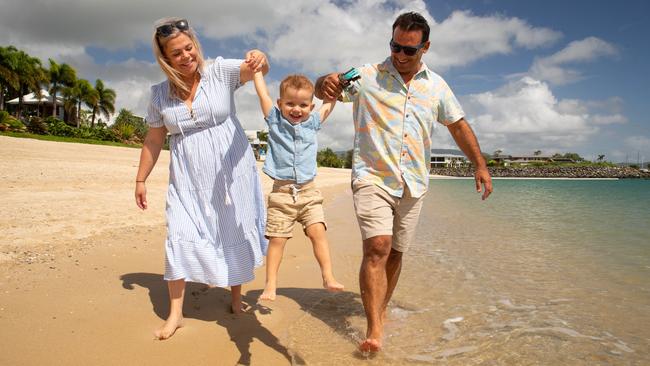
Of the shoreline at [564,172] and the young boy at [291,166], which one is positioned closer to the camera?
the young boy at [291,166]

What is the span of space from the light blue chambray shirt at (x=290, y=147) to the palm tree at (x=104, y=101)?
6776cm

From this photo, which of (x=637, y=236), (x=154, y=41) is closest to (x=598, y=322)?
(x=154, y=41)

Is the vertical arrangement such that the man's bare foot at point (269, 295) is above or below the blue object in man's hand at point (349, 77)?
below

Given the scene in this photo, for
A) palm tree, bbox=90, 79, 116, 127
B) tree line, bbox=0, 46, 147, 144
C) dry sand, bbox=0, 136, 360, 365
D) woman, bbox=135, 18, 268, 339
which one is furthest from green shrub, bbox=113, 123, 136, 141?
woman, bbox=135, 18, 268, 339

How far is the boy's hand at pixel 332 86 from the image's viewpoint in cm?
331

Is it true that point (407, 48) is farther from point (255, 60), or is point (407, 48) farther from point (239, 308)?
point (239, 308)

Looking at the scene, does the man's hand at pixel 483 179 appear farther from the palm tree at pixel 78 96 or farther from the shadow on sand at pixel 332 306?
the palm tree at pixel 78 96

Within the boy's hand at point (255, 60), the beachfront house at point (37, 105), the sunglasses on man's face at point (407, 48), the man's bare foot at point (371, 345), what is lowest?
the man's bare foot at point (371, 345)

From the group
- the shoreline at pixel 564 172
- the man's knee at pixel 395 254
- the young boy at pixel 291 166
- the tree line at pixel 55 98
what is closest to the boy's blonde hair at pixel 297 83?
the young boy at pixel 291 166

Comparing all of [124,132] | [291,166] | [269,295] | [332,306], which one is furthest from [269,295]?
[124,132]

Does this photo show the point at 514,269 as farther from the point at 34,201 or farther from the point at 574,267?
the point at 34,201

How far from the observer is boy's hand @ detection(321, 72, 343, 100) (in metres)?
3.31

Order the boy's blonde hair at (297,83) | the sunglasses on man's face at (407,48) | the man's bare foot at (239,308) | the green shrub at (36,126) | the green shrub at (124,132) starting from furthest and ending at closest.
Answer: the green shrub at (124,132), the green shrub at (36,126), the man's bare foot at (239,308), the boy's blonde hair at (297,83), the sunglasses on man's face at (407,48)

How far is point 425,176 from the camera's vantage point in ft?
11.0
